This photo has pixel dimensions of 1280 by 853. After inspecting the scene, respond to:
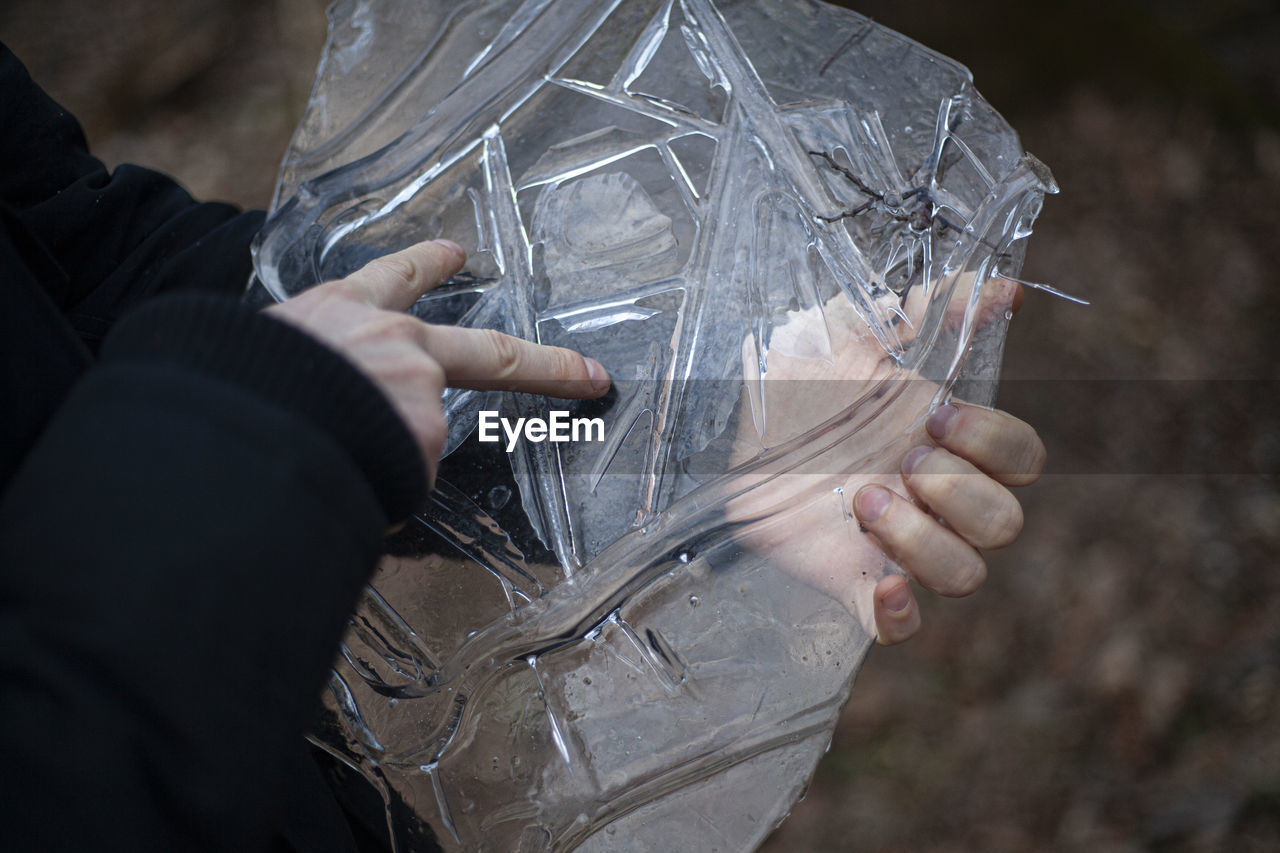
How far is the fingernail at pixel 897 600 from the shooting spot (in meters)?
0.74

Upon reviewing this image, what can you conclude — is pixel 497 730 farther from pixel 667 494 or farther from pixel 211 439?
pixel 211 439

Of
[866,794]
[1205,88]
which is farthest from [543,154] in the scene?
[1205,88]

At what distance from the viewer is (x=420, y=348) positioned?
0.56 m

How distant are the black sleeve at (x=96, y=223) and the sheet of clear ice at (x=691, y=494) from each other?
0.10 metres

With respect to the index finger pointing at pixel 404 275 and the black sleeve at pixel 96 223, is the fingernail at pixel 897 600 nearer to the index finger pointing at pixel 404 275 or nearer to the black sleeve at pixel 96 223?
the index finger pointing at pixel 404 275

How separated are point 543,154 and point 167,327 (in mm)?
457

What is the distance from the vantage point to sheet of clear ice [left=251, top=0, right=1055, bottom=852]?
73cm

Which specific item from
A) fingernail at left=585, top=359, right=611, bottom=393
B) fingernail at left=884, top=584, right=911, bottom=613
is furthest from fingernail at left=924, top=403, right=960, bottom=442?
fingernail at left=585, top=359, right=611, bottom=393

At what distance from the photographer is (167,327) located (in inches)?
18.1

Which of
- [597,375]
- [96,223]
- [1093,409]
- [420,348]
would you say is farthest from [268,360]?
[1093,409]

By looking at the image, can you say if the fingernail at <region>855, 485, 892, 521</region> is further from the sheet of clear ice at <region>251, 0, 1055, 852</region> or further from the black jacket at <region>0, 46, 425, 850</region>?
the black jacket at <region>0, 46, 425, 850</region>

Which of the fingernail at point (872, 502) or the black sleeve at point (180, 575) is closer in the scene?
the black sleeve at point (180, 575)

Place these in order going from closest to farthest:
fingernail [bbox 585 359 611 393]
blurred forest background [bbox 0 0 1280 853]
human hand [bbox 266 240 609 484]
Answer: human hand [bbox 266 240 609 484] < fingernail [bbox 585 359 611 393] < blurred forest background [bbox 0 0 1280 853]

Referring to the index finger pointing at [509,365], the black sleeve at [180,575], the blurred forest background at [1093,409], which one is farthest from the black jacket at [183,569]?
the blurred forest background at [1093,409]
